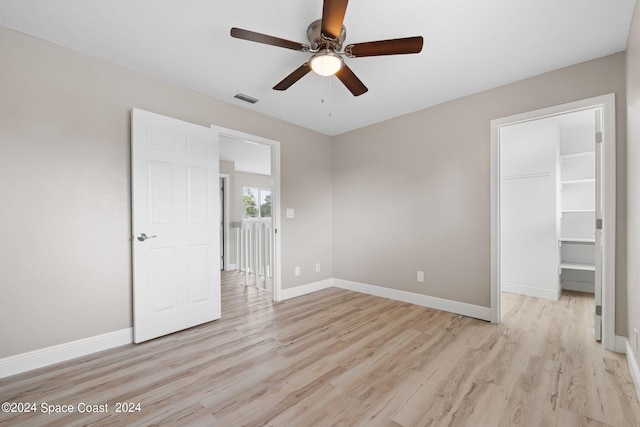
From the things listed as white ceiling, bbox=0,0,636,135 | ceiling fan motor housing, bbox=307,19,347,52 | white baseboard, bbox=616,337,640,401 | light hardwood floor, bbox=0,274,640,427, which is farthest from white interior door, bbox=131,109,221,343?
white baseboard, bbox=616,337,640,401

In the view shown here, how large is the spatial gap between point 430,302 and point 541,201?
7.19 feet

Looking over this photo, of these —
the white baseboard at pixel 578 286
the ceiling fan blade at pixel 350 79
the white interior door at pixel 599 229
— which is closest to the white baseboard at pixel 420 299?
the white interior door at pixel 599 229

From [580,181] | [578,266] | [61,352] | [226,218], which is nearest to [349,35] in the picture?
[61,352]

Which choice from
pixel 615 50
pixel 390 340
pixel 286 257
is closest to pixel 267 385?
pixel 390 340

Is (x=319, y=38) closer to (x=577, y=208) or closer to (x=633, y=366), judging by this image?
(x=633, y=366)

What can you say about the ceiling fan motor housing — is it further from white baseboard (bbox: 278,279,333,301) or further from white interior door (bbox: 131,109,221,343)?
white baseboard (bbox: 278,279,333,301)

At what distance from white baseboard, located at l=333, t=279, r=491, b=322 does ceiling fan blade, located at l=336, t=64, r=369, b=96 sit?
2.62 metres

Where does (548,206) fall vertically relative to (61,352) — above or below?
above

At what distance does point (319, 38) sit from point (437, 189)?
230cm

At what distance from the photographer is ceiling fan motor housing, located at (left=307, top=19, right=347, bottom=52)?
5.77ft

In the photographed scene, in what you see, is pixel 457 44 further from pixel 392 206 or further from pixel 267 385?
pixel 267 385

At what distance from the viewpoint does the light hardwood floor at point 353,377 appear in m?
1.53

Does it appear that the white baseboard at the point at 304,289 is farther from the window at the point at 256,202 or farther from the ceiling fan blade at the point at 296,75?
the window at the point at 256,202

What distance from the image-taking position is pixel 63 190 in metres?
2.15
